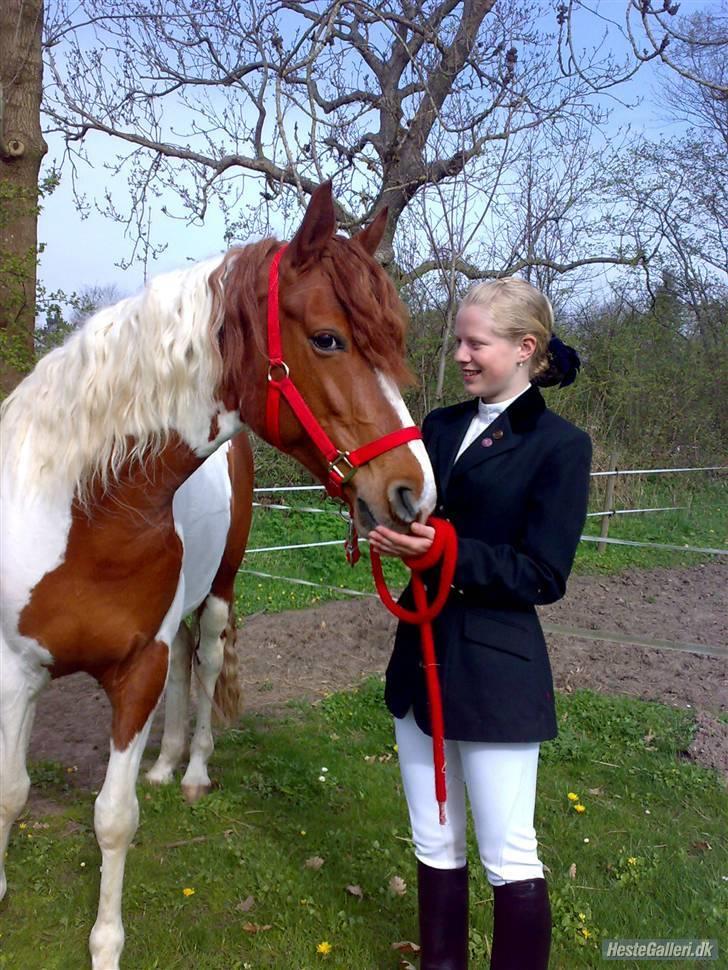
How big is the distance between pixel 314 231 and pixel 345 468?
555 millimetres

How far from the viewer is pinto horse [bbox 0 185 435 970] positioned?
1.74 metres

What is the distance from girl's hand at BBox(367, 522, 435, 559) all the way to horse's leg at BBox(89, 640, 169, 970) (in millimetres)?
943

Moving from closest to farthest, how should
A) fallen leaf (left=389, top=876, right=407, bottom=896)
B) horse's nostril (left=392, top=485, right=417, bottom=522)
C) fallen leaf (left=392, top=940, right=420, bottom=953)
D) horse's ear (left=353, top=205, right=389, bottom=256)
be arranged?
1. horse's nostril (left=392, top=485, right=417, bottom=522)
2. horse's ear (left=353, top=205, right=389, bottom=256)
3. fallen leaf (left=392, top=940, right=420, bottom=953)
4. fallen leaf (left=389, top=876, right=407, bottom=896)

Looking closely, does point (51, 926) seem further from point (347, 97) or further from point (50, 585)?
point (347, 97)

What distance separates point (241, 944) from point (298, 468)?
8.02 meters

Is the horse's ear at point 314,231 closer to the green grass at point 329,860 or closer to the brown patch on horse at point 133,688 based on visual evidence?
the brown patch on horse at point 133,688

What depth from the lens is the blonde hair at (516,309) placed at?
1780 millimetres

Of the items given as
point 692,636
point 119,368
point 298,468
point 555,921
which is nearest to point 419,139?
point 298,468

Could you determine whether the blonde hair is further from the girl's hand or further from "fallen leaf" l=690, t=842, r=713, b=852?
"fallen leaf" l=690, t=842, r=713, b=852

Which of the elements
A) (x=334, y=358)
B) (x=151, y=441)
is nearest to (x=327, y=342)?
(x=334, y=358)

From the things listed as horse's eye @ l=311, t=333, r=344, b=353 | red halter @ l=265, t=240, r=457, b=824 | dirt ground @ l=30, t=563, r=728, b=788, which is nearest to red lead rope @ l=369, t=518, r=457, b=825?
red halter @ l=265, t=240, r=457, b=824

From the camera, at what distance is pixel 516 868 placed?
178 centimetres

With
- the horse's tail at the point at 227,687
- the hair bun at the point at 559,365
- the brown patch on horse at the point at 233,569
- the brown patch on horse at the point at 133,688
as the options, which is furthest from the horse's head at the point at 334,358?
the horse's tail at the point at 227,687

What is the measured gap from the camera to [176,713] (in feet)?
12.3
